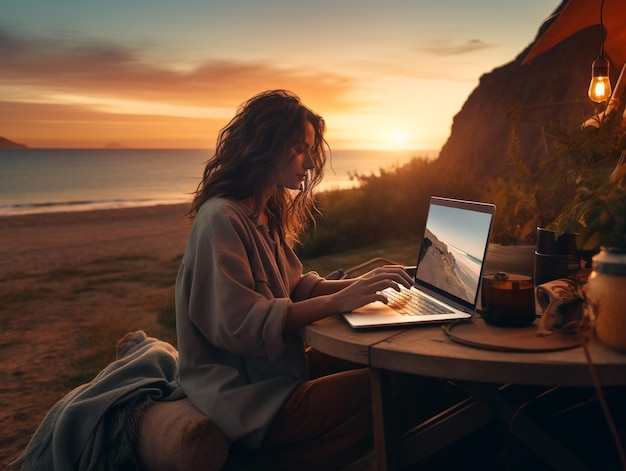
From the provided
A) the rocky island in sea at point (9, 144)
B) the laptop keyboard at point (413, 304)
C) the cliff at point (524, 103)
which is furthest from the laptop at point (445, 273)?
the rocky island in sea at point (9, 144)

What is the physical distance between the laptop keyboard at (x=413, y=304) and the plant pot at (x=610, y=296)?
1.78ft

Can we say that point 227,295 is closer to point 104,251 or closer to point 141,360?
point 141,360

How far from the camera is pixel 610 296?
1.53 meters

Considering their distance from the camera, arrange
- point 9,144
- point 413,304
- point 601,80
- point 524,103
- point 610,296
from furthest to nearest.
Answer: point 9,144 → point 524,103 → point 601,80 → point 413,304 → point 610,296

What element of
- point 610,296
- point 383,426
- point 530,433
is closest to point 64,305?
point 383,426

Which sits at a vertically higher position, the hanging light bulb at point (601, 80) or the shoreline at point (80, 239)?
the hanging light bulb at point (601, 80)

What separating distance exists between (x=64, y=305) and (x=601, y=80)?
6.35 metres

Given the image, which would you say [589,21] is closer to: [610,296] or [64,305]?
[610,296]

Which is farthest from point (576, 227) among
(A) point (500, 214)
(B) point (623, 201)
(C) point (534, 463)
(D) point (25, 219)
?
(D) point (25, 219)

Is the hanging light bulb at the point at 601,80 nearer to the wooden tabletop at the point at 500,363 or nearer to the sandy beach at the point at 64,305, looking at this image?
the wooden tabletop at the point at 500,363

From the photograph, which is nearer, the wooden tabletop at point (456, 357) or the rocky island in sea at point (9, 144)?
the wooden tabletop at point (456, 357)

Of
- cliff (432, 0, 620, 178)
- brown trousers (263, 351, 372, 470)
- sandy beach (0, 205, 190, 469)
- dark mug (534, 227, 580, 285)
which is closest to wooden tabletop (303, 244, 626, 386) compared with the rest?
brown trousers (263, 351, 372, 470)

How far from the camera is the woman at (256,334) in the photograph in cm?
202

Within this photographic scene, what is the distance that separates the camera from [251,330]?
199cm
